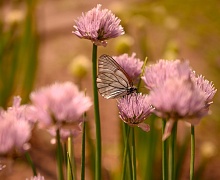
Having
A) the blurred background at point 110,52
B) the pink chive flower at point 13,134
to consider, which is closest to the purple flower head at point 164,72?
the pink chive flower at point 13,134

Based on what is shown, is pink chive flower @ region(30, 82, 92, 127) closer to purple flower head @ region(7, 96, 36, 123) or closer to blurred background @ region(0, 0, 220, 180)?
purple flower head @ region(7, 96, 36, 123)

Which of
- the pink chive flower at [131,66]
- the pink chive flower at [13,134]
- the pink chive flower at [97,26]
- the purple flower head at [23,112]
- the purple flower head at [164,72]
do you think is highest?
the pink chive flower at [97,26]

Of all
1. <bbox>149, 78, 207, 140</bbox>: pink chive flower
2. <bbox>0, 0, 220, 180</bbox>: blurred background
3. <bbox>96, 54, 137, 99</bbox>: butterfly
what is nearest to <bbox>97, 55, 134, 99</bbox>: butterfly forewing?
<bbox>96, 54, 137, 99</bbox>: butterfly

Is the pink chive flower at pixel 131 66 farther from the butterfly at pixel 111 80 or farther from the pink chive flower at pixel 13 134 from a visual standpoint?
the pink chive flower at pixel 13 134

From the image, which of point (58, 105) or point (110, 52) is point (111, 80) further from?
point (110, 52)

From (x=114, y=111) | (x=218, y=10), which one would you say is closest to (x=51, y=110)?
(x=218, y=10)

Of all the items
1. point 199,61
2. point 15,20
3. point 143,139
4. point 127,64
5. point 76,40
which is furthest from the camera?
point 76,40

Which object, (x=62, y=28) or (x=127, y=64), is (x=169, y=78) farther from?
(x=62, y=28)
